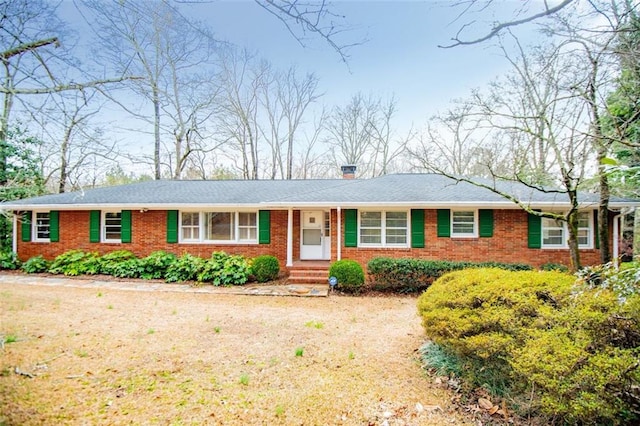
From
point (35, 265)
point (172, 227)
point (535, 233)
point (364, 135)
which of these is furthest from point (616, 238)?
point (35, 265)

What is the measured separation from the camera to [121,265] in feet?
34.1

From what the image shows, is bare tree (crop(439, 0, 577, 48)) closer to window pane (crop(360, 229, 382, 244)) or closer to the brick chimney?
window pane (crop(360, 229, 382, 244))

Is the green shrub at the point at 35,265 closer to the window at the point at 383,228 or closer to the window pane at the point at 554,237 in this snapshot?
the window at the point at 383,228

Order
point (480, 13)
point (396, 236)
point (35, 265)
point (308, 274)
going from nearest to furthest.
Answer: point (480, 13)
point (308, 274)
point (396, 236)
point (35, 265)

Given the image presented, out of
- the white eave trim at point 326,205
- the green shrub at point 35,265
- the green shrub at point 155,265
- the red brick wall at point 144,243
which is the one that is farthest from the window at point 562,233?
the green shrub at point 35,265

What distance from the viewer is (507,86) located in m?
9.32

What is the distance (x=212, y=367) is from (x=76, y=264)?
9.91 m

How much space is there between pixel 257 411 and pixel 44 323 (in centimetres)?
507

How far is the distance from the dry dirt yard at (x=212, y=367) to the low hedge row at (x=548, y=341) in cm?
62

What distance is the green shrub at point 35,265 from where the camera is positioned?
10.9m

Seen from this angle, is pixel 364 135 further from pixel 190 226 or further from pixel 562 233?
pixel 190 226

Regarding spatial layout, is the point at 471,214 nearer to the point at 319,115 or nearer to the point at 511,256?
the point at 511,256

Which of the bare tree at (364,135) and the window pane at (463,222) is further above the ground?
the bare tree at (364,135)

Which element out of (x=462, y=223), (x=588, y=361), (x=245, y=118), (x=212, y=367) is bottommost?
(x=212, y=367)
